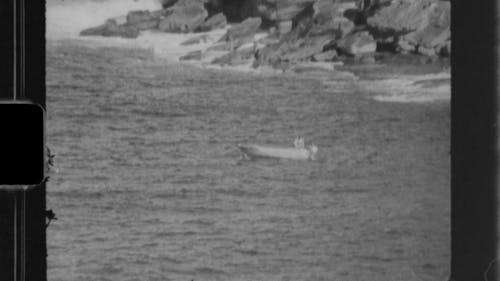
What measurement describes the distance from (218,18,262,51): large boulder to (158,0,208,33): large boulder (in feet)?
0.20

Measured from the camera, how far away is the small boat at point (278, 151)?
149 centimetres

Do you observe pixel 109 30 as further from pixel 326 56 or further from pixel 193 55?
pixel 326 56

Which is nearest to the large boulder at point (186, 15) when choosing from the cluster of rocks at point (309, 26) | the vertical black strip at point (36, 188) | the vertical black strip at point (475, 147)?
the cluster of rocks at point (309, 26)

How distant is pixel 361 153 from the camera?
150cm

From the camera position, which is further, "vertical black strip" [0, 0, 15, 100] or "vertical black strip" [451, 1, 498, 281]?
"vertical black strip" [451, 1, 498, 281]

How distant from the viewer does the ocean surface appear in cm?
146

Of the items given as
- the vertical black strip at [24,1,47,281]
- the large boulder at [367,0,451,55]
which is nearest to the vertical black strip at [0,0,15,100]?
the vertical black strip at [24,1,47,281]

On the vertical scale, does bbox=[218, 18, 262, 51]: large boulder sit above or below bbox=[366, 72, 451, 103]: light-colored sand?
above

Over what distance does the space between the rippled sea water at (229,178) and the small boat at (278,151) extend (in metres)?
0.01

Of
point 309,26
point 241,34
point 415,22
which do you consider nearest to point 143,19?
point 241,34

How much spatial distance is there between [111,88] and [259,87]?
286 mm

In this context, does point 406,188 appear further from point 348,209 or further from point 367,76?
point 367,76

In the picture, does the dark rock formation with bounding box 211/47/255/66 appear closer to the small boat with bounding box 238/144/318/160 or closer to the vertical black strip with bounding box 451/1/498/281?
the small boat with bounding box 238/144/318/160

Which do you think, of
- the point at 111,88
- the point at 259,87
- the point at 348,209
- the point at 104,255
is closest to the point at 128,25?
the point at 111,88
